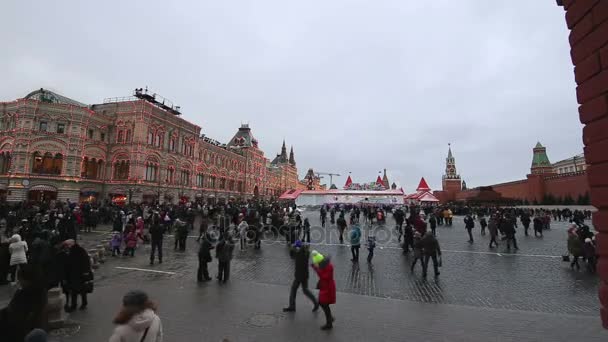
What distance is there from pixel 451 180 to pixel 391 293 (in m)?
86.2

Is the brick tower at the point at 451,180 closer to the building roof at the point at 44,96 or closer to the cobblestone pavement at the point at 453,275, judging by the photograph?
the cobblestone pavement at the point at 453,275

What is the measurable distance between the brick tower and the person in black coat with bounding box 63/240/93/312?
276ft

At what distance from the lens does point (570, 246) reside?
438 inches

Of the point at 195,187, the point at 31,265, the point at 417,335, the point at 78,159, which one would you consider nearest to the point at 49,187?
the point at 78,159

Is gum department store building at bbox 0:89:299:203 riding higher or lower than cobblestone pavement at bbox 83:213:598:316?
higher

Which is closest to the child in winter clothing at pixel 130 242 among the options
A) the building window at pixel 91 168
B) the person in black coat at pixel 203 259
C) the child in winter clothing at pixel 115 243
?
the child in winter clothing at pixel 115 243

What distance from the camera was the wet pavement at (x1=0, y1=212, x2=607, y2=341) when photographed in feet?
19.6

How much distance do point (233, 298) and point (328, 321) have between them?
293 centimetres

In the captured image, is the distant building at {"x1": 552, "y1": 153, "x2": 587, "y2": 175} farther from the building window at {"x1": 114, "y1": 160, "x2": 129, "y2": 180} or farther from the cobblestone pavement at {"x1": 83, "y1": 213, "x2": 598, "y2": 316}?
the building window at {"x1": 114, "y1": 160, "x2": 129, "y2": 180}

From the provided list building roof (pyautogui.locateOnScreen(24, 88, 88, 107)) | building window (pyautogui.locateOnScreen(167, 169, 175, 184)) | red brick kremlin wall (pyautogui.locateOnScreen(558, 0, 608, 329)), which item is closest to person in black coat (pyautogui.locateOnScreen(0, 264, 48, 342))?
red brick kremlin wall (pyautogui.locateOnScreen(558, 0, 608, 329))

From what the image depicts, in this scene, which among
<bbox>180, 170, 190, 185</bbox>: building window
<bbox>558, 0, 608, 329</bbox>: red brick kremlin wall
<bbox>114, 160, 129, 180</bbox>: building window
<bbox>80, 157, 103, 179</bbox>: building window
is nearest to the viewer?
<bbox>558, 0, 608, 329</bbox>: red brick kremlin wall

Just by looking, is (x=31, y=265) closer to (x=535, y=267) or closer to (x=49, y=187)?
(x=535, y=267)

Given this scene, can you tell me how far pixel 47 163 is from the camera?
1259 inches

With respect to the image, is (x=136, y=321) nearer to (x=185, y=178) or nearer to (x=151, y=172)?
(x=151, y=172)
